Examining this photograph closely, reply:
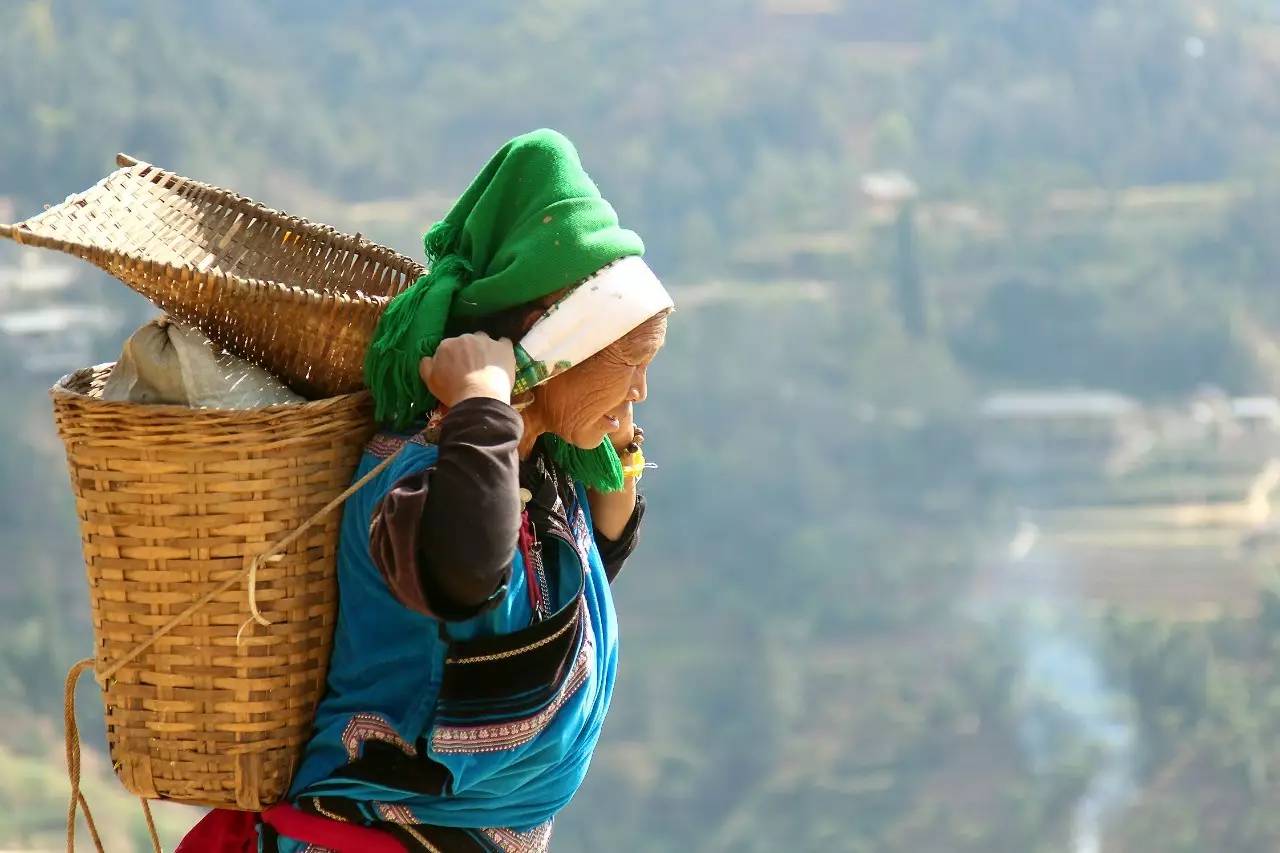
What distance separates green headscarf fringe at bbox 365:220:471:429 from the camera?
1.26m

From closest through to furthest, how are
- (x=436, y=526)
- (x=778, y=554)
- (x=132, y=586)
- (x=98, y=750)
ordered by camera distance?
1. (x=436, y=526)
2. (x=132, y=586)
3. (x=98, y=750)
4. (x=778, y=554)

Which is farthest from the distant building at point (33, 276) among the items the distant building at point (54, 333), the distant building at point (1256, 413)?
the distant building at point (1256, 413)

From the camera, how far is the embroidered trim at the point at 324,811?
50.8 inches

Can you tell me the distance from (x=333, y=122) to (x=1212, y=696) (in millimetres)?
14322

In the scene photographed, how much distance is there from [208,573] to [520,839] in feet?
1.12

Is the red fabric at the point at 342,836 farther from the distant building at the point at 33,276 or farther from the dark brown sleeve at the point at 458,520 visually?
the distant building at the point at 33,276

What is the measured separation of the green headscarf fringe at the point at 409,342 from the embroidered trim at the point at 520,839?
344 millimetres

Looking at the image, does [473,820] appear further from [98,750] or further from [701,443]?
[701,443]

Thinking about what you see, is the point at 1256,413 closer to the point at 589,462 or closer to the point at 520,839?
the point at 589,462

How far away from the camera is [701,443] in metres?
22.0

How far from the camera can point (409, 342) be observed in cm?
127

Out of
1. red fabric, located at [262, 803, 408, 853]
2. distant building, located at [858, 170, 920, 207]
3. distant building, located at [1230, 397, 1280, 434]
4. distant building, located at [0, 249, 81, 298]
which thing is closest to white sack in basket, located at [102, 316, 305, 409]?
red fabric, located at [262, 803, 408, 853]

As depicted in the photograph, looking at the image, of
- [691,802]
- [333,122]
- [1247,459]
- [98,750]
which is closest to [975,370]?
[1247,459]

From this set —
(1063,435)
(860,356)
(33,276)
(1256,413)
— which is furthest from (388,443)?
(1063,435)
